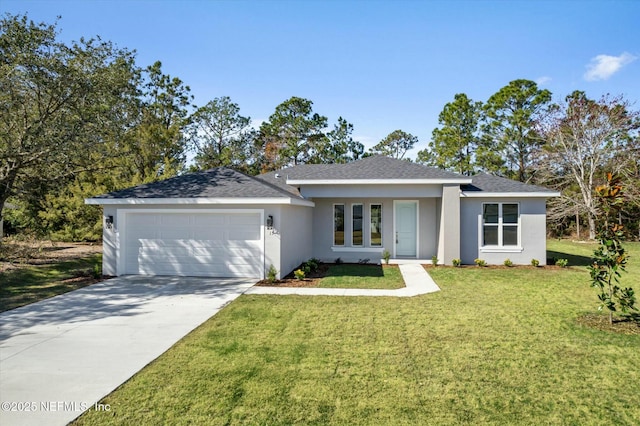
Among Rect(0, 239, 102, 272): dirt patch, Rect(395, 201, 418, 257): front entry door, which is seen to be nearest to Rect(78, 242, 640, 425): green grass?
Rect(395, 201, 418, 257): front entry door

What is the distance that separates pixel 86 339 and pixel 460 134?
3256cm

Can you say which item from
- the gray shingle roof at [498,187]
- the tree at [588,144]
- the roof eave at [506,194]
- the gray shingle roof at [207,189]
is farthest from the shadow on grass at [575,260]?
the gray shingle roof at [207,189]

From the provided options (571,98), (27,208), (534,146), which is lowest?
(27,208)

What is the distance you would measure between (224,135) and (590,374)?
1289 inches

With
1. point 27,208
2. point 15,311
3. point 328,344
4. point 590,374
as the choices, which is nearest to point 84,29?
point 27,208

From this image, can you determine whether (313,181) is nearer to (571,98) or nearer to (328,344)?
(328,344)

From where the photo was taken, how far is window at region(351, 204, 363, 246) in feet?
49.1

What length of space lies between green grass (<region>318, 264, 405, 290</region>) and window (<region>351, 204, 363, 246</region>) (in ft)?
4.30

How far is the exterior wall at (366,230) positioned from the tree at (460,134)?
19.6 metres

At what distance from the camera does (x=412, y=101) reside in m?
20.9

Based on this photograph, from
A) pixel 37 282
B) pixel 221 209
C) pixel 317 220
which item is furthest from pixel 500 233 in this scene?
pixel 37 282

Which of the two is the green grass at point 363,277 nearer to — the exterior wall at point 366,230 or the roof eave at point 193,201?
the exterior wall at point 366,230

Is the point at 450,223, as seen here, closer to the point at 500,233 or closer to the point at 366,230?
the point at 500,233

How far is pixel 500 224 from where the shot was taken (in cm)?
1389
